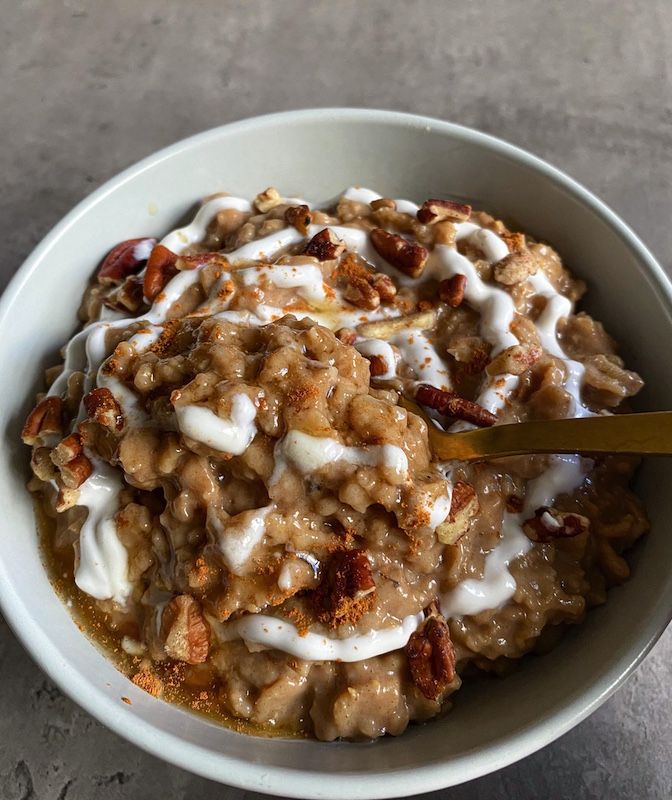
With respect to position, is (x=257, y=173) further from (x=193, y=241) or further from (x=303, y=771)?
(x=303, y=771)

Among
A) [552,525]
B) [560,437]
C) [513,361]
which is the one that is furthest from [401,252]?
[552,525]

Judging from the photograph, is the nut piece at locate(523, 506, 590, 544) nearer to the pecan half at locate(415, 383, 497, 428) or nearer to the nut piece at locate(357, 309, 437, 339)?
the pecan half at locate(415, 383, 497, 428)

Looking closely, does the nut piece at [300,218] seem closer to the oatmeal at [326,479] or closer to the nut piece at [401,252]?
the oatmeal at [326,479]

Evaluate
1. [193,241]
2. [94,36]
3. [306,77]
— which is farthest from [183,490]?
[94,36]

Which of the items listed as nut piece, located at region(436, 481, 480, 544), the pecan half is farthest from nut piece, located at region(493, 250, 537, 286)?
nut piece, located at region(436, 481, 480, 544)

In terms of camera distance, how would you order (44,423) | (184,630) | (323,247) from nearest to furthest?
1. (184,630)
2. (44,423)
3. (323,247)

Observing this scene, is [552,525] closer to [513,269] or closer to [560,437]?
[560,437]
